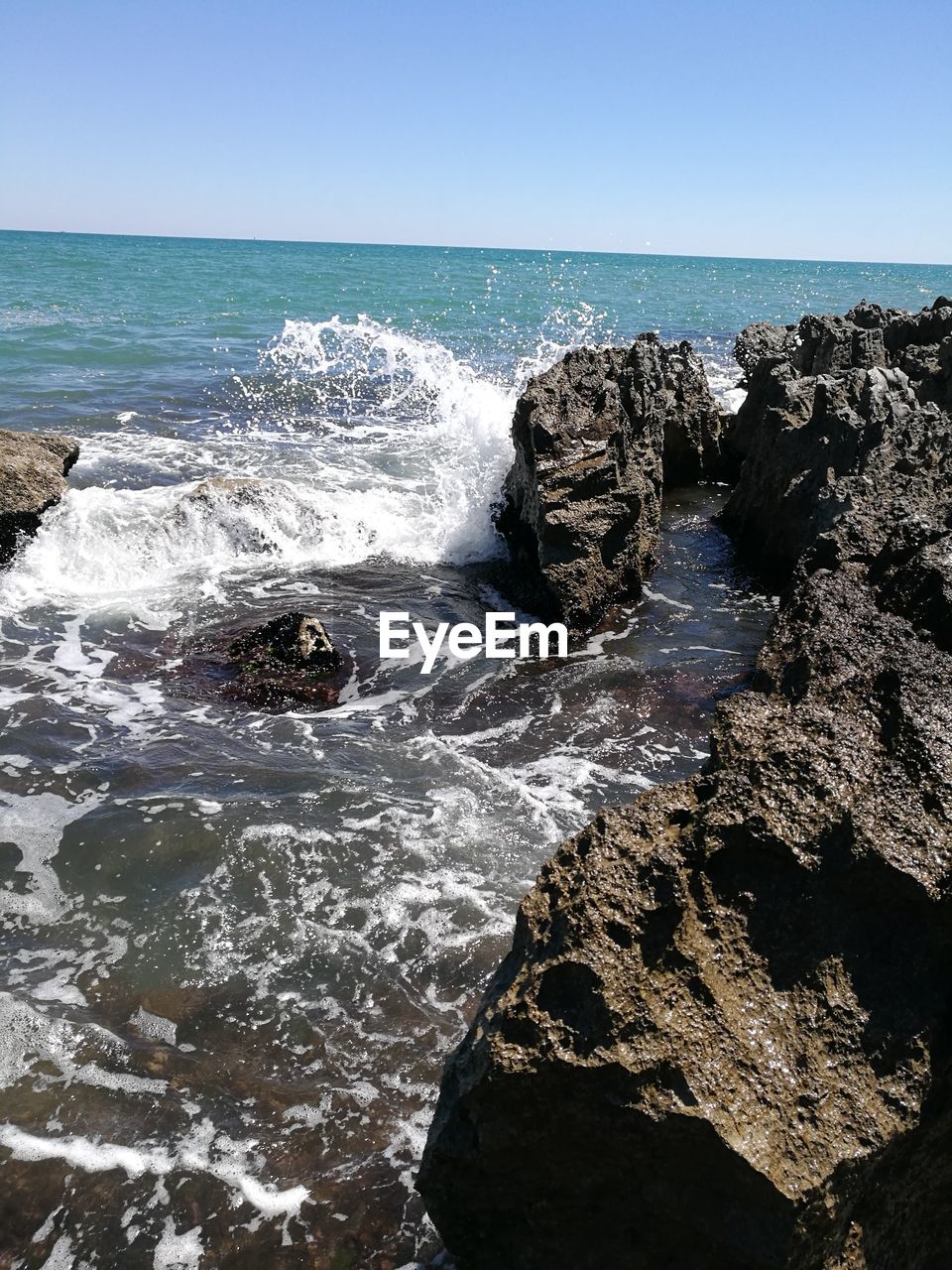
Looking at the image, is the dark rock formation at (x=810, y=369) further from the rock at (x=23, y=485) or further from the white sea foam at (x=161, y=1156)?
the rock at (x=23, y=485)

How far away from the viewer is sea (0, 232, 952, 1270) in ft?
10.2

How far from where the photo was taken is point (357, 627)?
7496mm

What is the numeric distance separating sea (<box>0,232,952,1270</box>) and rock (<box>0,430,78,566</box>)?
0.15m

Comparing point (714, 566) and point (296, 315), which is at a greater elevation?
point (296, 315)

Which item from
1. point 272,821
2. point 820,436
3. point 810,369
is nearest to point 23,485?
point 272,821

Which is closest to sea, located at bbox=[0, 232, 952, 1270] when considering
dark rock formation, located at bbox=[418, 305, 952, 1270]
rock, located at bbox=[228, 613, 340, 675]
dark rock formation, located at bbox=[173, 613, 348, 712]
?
dark rock formation, located at bbox=[173, 613, 348, 712]

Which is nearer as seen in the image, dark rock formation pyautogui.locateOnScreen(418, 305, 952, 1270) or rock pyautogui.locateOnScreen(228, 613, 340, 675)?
dark rock formation pyautogui.locateOnScreen(418, 305, 952, 1270)

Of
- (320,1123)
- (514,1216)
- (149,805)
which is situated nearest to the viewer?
(514,1216)

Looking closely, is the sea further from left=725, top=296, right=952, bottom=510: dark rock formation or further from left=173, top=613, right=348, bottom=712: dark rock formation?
left=725, top=296, right=952, bottom=510: dark rock formation

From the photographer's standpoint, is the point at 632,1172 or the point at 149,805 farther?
the point at 149,805

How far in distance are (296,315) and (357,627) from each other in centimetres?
2600

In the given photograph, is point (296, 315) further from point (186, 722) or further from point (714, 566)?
point (186, 722)

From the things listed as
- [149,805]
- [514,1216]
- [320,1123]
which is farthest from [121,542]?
[514,1216]

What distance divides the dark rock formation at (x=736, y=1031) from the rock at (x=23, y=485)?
7535mm
